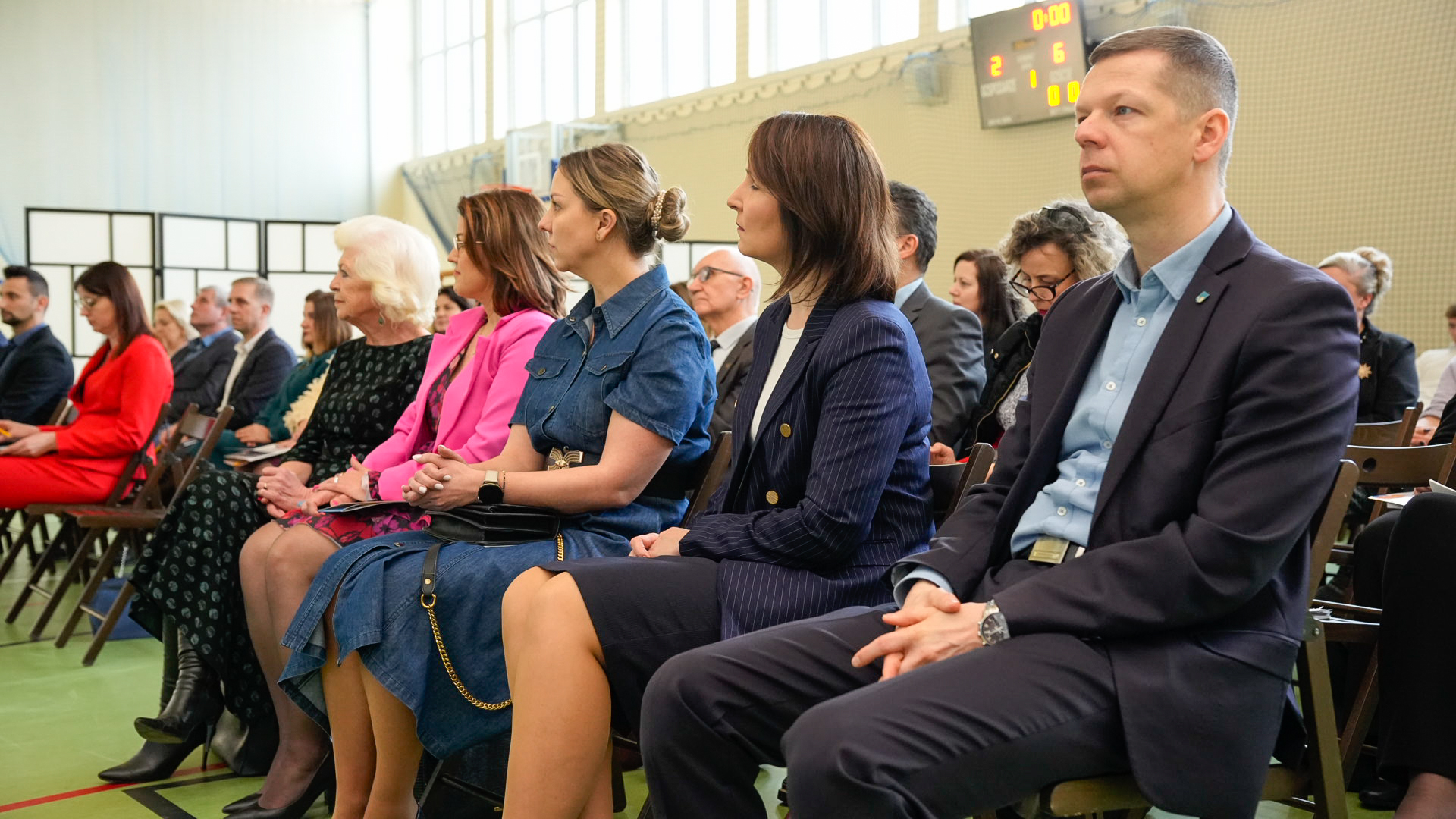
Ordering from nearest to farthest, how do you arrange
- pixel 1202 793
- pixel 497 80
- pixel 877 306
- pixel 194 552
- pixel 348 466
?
pixel 1202 793 < pixel 877 306 < pixel 194 552 < pixel 348 466 < pixel 497 80

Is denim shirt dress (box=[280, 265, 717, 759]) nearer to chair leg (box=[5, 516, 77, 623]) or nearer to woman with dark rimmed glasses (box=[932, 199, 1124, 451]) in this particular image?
woman with dark rimmed glasses (box=[932, 199, 1124, 451])

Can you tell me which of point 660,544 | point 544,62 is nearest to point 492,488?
point 660,544

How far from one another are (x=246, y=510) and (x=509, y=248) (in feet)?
2.86

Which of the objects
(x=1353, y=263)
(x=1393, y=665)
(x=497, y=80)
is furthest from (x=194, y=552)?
(x=497, y=80)

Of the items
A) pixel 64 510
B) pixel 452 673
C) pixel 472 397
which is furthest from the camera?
pixel 64 510

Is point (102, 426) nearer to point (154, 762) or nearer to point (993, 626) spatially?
point (154, 762)

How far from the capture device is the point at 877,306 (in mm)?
1979

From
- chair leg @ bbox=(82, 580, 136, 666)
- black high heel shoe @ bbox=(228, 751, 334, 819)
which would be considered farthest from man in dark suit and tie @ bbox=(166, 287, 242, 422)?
black high heel shoe @ bbox=(228, 751, 334, 819)

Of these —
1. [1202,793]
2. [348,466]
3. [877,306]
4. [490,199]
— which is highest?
[490,199]

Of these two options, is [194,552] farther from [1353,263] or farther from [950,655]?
[1353,263]

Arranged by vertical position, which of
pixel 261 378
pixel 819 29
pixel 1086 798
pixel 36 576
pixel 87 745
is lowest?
pixel 87 745

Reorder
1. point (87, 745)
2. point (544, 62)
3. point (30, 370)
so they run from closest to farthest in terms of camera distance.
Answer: point (87, 745) < point (30, 370) < point (544, 62)

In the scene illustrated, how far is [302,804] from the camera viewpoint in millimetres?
2518

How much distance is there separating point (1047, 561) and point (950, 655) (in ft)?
0.69
